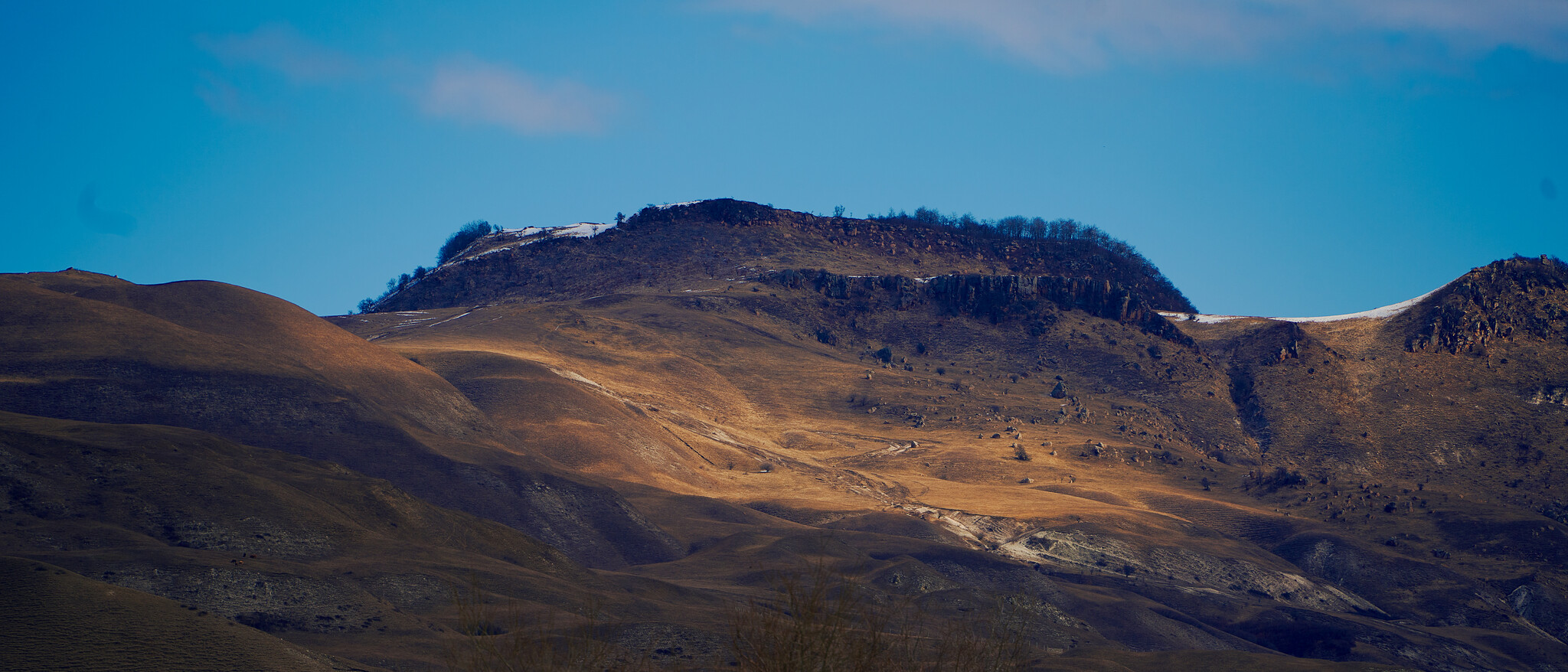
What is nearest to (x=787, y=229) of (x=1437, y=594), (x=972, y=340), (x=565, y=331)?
(x=972, y=340)

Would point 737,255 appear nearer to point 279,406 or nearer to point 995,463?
point 995,463

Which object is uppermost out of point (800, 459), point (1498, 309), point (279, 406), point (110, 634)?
point (1498, 309)

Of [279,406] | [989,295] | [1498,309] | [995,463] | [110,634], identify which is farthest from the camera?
[989,295]

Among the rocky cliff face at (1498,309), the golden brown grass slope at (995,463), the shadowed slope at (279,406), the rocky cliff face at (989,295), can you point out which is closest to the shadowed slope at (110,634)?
the golden brown grass slope at (995,463)

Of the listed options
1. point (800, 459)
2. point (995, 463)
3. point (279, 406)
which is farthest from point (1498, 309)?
point (279, 406)

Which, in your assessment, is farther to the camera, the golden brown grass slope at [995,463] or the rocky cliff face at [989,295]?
the rocky cliff face at [989,295]

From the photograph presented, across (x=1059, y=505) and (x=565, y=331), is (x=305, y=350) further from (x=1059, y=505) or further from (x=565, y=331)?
(x=1059, y=505)

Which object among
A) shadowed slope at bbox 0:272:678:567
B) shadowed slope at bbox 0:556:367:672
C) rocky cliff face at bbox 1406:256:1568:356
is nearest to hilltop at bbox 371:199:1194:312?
rocky cliff face at bbox 1406:256:1568:356

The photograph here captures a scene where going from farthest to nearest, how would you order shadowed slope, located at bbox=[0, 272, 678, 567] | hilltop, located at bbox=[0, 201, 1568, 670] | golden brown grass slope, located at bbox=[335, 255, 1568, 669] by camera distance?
golden brown grass slope, located at bbox=[335, 255, 1568, 669] < shadowed slope, located at bbox=[0, 272, 678, 567] < hilltop, located at bbox=[0, 201, 1568, 670]

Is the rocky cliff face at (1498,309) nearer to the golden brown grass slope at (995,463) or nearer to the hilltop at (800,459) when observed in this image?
the hilltop at (800,459)

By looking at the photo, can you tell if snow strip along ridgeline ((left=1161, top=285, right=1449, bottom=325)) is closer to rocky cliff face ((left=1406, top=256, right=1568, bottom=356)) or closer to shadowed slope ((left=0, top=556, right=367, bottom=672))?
rocky cliff face ((left=1406, top=256, right=1568, bottom=356))

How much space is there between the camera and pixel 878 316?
134 meters

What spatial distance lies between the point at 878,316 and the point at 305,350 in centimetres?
7911

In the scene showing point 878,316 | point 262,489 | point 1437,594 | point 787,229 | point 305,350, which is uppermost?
point 787,229
